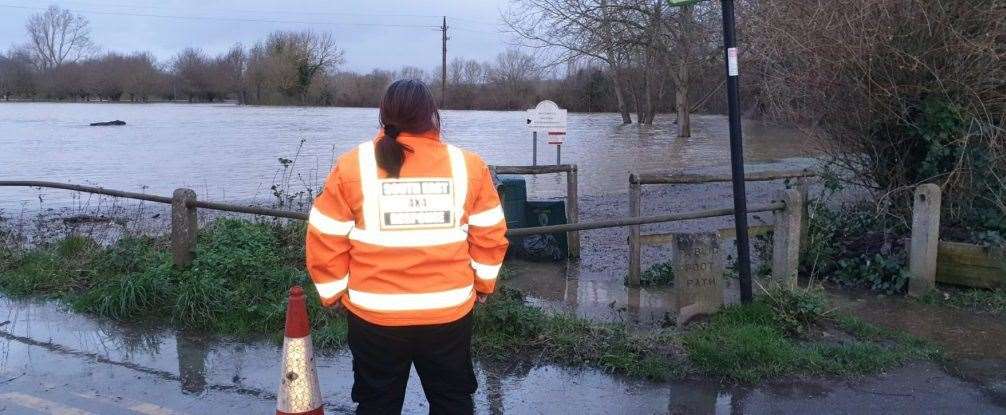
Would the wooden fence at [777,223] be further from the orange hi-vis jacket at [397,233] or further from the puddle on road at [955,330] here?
the orange hi-vis jacket at [397,233]

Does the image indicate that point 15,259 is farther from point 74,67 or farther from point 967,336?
point 74,67

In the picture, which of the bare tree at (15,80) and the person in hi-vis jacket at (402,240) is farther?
the bare tree at (15,80)

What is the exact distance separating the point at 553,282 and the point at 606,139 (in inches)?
1099

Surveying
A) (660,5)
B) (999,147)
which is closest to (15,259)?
(999,147)

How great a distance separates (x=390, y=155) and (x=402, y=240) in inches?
12.4

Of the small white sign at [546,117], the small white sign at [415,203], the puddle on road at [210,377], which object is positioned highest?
the small white sign at [546,117]

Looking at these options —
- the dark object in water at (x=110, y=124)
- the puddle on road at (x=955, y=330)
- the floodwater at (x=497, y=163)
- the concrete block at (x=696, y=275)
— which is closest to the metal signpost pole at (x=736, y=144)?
the concrete block at (x=696, y=275)

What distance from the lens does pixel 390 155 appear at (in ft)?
10.5

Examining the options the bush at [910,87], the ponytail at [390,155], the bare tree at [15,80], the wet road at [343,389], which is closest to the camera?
the ponytail at [390,155]

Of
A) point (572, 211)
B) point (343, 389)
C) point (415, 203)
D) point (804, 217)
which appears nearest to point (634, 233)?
point (572, 211)

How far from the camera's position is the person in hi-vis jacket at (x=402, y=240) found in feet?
10.6

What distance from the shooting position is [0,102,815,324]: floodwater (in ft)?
29.1

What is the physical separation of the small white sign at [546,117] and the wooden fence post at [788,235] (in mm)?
7649

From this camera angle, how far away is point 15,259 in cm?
830
